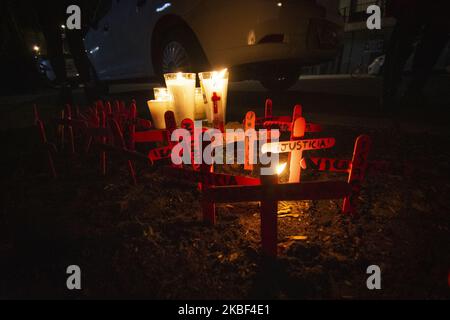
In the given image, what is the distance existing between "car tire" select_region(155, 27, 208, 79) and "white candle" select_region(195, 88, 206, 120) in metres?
1.17

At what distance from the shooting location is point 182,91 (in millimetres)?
2281

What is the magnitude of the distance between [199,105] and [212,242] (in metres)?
1.69

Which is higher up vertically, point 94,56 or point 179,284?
point 94,56

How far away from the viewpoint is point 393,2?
11.6ft

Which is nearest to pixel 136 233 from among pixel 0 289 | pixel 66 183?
pixel 0 289

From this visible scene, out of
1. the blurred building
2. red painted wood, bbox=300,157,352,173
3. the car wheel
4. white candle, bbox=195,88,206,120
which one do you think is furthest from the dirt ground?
the blurred building

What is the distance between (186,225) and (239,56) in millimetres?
2519

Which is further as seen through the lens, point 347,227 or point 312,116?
point 312,116

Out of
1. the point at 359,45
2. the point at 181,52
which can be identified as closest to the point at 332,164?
the point at 181,52

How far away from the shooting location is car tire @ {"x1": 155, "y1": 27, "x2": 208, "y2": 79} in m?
3.78

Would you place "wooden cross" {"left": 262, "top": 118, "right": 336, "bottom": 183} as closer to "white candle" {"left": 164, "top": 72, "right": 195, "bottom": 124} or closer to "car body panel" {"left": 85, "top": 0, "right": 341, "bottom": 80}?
"white candle" {"left": 164, "top": 72, "right": 195, "bottom": 124}

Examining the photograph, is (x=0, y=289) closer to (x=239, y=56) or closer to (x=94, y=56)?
(x=239, y=56)

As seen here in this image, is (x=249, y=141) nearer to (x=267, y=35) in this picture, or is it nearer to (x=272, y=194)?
(x=272, y=194)

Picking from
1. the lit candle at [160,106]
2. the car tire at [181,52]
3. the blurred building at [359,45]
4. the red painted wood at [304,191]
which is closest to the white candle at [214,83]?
the lit candle at [160,106]
